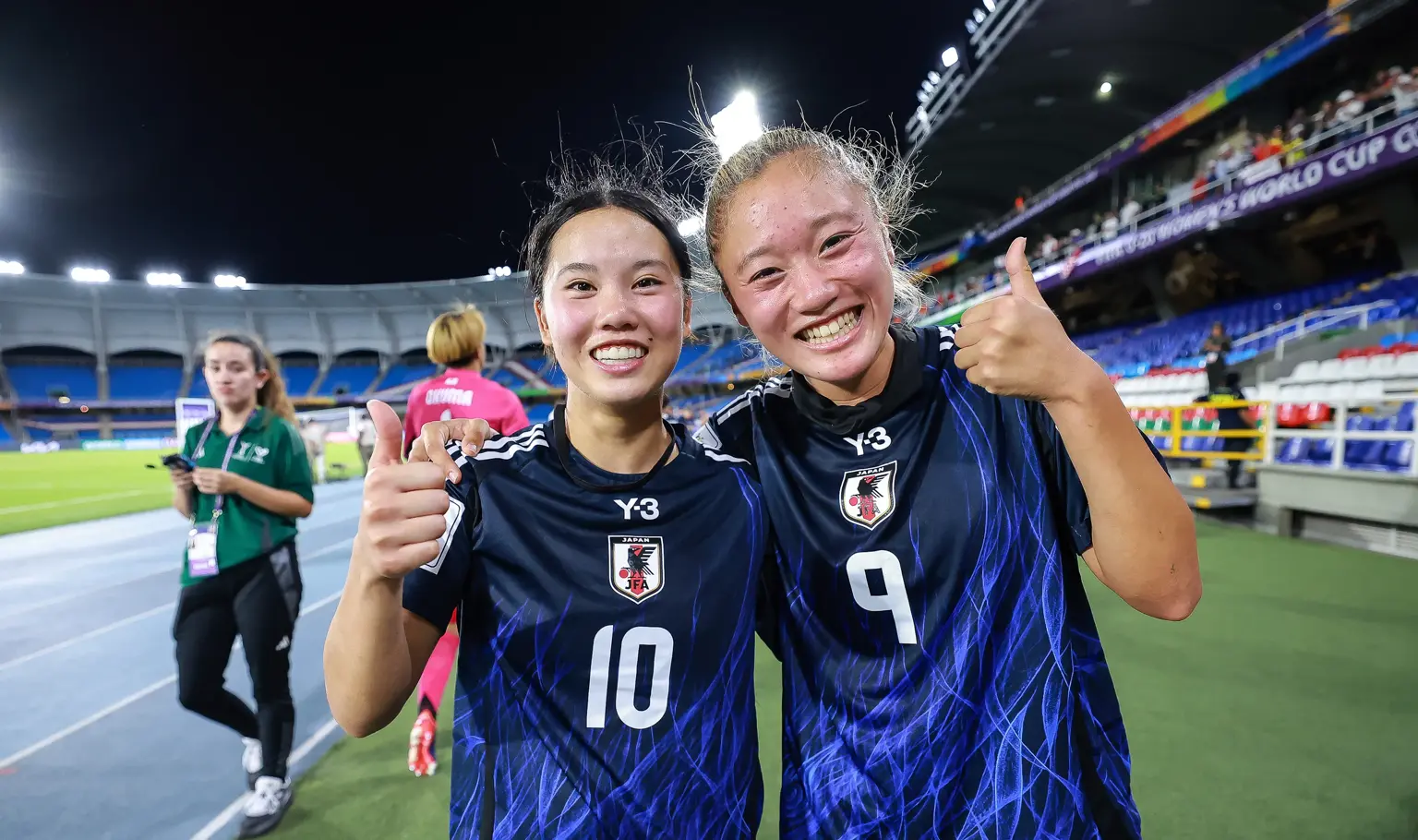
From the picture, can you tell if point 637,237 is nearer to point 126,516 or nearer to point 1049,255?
point 126,516

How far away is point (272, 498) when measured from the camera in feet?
10.1

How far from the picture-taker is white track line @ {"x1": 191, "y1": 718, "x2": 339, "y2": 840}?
275cm

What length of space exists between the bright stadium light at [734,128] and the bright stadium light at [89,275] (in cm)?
5295

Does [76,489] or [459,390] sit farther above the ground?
[459,390]

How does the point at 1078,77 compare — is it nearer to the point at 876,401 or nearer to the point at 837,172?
the point at 837,172

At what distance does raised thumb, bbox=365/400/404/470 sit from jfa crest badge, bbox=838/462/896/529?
36.1 inches

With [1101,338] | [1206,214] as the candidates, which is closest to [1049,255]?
[1101,338]

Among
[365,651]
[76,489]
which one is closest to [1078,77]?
[365,651]

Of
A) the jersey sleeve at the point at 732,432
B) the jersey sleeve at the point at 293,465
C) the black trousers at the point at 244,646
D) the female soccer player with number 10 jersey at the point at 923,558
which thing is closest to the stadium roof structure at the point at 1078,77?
the jersey sleeve at the point at 293,465

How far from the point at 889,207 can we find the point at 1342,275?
20.2 m

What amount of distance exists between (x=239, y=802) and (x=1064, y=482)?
3807 millimetres

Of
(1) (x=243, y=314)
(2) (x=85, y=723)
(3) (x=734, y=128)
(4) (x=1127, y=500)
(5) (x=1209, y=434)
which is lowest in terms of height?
(2) (x=85, y=723)

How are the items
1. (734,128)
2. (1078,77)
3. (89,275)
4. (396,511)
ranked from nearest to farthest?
(396,511) → (734,128) → (1078,77) → (89,275)

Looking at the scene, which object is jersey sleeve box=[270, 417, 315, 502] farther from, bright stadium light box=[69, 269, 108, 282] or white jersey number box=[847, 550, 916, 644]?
bright stadium light box=[69, 269, 108, 282]
